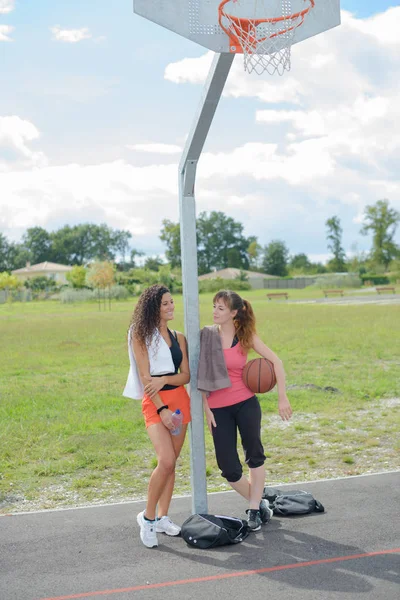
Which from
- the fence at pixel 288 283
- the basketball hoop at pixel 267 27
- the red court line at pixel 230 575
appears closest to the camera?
the red court line at pixel 230 575

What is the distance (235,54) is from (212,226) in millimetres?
106419

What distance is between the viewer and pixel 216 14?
17.7ft

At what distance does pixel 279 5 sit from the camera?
5.64 metres

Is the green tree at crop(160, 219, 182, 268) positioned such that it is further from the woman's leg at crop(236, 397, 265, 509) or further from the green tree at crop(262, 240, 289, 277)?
the woman's leg at crop(236, 397, 265, 509)

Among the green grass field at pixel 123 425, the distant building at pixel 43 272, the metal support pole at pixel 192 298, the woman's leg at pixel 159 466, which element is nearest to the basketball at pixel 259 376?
the metal support pole at pixel 192 298

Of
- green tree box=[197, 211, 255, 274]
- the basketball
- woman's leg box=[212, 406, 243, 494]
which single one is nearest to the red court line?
woman's leg box=[212, 406, 243, 494]

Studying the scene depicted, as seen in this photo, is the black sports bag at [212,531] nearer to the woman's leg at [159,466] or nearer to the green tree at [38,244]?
the woman's leg at [159,466]

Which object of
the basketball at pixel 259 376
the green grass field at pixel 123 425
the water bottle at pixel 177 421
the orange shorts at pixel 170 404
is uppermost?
the basketball at pixel 259 376

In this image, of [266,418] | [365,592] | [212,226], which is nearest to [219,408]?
[365,592]

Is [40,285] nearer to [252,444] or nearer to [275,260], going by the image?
[275,260]

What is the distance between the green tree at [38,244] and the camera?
11150 centimetres

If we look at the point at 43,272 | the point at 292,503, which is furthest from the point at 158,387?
the point at 43,272

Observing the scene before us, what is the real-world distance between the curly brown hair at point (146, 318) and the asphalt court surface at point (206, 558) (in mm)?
1624

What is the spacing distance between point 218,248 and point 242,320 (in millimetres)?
106131
